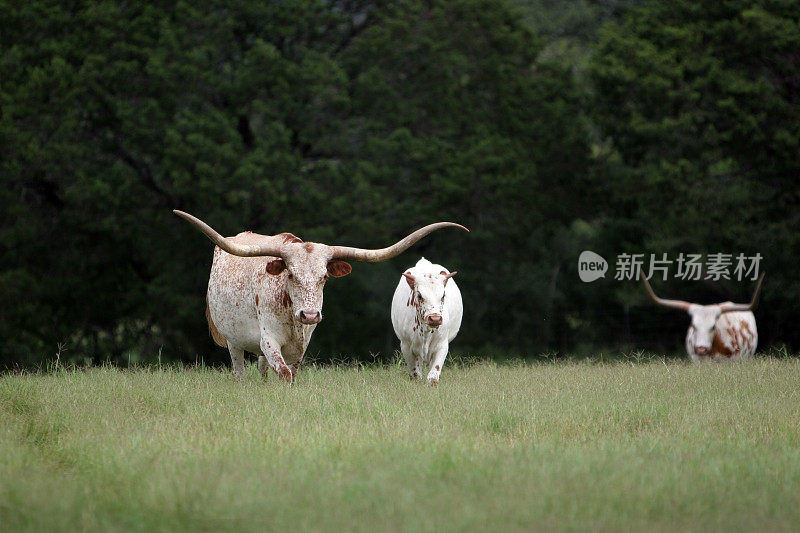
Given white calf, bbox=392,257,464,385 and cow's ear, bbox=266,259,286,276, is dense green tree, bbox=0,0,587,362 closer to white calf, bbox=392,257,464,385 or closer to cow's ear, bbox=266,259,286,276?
white calf, bbox=392,257,464,385

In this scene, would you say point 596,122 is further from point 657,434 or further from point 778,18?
point 657,434

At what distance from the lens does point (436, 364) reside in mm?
9125

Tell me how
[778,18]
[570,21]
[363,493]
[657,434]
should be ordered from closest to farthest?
[363,493] < [657,434] < [778,18] < [570,21]

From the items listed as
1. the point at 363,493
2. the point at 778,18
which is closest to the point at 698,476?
the point at 363,493

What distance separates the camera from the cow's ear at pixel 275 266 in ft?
27.0

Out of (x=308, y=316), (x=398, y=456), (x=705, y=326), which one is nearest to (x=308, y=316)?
(x=308, y=316)

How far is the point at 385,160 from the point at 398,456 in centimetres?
1312

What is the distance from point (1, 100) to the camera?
16.6 metres

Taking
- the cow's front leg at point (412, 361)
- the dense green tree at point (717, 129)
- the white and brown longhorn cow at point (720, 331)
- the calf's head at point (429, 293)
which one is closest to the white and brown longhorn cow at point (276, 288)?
the calf's head at point (429, 293)

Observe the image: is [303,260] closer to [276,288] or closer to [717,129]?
[276,288]

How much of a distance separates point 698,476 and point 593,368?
18.6 feet

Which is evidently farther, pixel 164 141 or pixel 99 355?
pixel 99 355

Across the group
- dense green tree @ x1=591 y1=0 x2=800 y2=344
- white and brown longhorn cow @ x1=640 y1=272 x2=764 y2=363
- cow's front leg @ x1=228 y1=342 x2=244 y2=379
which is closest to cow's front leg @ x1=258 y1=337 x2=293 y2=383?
cow's front leg @ x1=228 y1=342 x2=244 y2=379

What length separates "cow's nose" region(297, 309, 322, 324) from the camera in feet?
25.3
